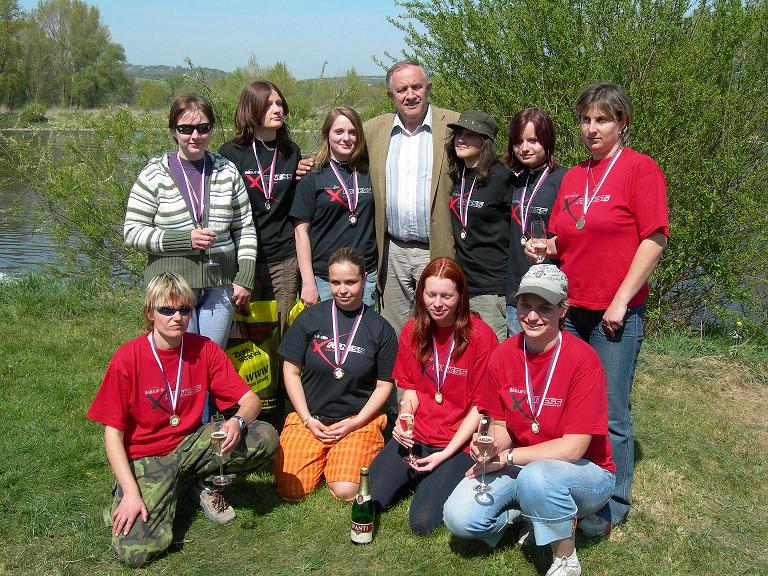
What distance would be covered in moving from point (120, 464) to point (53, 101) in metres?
47.1

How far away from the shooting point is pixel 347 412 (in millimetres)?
4957

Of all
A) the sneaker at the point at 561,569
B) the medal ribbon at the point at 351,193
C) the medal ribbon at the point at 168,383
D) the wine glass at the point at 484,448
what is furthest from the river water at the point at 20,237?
the sneaker at the point at 561,569

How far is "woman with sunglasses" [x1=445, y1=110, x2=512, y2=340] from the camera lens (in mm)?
4816

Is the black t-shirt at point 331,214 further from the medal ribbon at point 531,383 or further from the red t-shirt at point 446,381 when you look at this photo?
the medal ribbon at point 531,383

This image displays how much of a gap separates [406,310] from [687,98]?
3967 millimetres

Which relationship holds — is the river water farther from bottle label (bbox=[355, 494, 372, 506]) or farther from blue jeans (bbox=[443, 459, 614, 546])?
blue jeans (bbox=[443, 459, 614, 546])

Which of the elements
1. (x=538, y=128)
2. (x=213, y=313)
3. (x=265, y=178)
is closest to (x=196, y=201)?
(x=265, y=178)

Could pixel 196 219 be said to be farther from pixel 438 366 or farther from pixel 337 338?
pixel 438 366

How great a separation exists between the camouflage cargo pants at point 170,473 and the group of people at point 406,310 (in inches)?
0.5

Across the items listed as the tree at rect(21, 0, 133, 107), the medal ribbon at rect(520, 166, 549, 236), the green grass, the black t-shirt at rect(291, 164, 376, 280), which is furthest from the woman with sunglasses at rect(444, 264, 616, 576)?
the tree at rect(21, 0, 133, 107)

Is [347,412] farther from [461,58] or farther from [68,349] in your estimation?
[461,58]

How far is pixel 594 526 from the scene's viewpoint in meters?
4.11

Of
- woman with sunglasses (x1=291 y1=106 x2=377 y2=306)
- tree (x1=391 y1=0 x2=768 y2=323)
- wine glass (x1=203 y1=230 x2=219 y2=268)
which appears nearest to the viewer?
wine glass (x1=203 y1=230 x2=219 y2=268)

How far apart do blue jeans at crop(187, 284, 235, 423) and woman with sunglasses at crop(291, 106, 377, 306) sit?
0.61m
